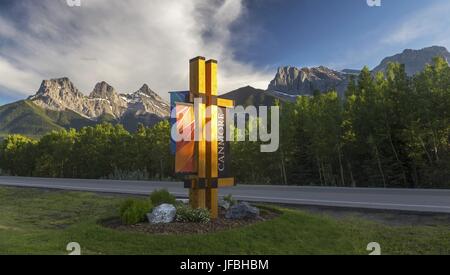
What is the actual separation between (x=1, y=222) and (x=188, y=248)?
27.6 ft

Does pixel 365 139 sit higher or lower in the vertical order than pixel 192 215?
higher

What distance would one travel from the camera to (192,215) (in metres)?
9.91

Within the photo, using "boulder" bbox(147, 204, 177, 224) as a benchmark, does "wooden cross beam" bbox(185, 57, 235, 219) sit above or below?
above

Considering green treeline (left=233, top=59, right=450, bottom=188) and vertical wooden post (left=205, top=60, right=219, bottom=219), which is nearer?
vertical wooden post (left=205, top=60, right=219, bottom=219)

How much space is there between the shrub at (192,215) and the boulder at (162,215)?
186 millimetres

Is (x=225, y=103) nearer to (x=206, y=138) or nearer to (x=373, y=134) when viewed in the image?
(x=206, y=138)

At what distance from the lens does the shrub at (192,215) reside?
9.91 m

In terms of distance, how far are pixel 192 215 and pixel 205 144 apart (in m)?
2.20

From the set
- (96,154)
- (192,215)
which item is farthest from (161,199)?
(96,154)

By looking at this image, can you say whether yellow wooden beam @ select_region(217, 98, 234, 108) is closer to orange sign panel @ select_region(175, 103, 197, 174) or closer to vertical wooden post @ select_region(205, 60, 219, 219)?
vertical wooden post @ select_region(205, 60, 219, 219)

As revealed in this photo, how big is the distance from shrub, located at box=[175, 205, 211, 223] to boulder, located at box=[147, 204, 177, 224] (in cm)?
19

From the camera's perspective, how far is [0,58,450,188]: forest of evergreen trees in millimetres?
23797

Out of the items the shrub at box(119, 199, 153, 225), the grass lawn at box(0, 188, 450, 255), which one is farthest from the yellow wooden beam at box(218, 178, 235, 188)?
the shrub at box(119, 199, 153, 225)

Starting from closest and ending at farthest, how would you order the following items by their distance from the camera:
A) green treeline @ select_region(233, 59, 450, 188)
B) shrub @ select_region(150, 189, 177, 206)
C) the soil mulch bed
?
1. the soil mulch bed
2. shrub @ select_region(150, 189, 177, 206)
3. green treeline @ select_region(233, 59, 450, 188)
